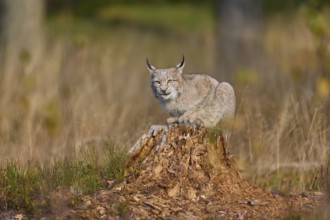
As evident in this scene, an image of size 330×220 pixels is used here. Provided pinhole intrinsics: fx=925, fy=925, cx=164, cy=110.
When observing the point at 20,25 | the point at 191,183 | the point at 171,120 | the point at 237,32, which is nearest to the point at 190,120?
the point at 171,120

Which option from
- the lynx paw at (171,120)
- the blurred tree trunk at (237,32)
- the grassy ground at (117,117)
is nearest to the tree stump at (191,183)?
the lynx paw at (171,120)

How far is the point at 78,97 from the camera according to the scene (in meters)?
10.8

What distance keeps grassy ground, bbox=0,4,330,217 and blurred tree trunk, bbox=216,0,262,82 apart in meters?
0.43

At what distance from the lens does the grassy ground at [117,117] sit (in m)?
6.66

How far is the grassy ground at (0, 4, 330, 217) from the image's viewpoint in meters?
6.66

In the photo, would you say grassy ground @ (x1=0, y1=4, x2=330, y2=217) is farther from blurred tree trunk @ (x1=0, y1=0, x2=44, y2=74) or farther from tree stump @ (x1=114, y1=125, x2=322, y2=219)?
blurred tree trunk @ (x1=0, y1=0, x2=44, y2=74)

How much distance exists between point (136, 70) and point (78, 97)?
3569 mm

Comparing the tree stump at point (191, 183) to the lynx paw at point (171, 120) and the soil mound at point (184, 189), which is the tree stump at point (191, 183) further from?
the lynx paw at point (171, 120)

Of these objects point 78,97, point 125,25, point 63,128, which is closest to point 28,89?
point 78,97

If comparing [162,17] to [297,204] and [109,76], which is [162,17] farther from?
[297,204]

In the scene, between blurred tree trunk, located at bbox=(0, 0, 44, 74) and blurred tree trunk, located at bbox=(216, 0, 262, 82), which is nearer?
blurred tree trunk, located at bbox=(0, 0, 44, 74)

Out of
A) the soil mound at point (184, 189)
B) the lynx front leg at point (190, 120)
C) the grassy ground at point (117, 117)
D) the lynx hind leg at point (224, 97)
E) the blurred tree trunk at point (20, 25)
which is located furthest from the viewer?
the blurred tree trunk at point (20, 25)

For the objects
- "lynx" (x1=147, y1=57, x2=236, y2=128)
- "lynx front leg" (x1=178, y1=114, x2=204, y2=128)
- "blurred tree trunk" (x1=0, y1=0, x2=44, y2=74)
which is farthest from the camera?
"blurred tree trunk" (x1=0, y1=0, x2=44, y2=74)

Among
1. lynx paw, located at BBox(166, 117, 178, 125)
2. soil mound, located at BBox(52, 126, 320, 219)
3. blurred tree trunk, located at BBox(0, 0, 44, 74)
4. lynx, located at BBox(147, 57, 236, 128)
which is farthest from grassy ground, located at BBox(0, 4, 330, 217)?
lynx, located at BBox(147, 57, 236, 128)
